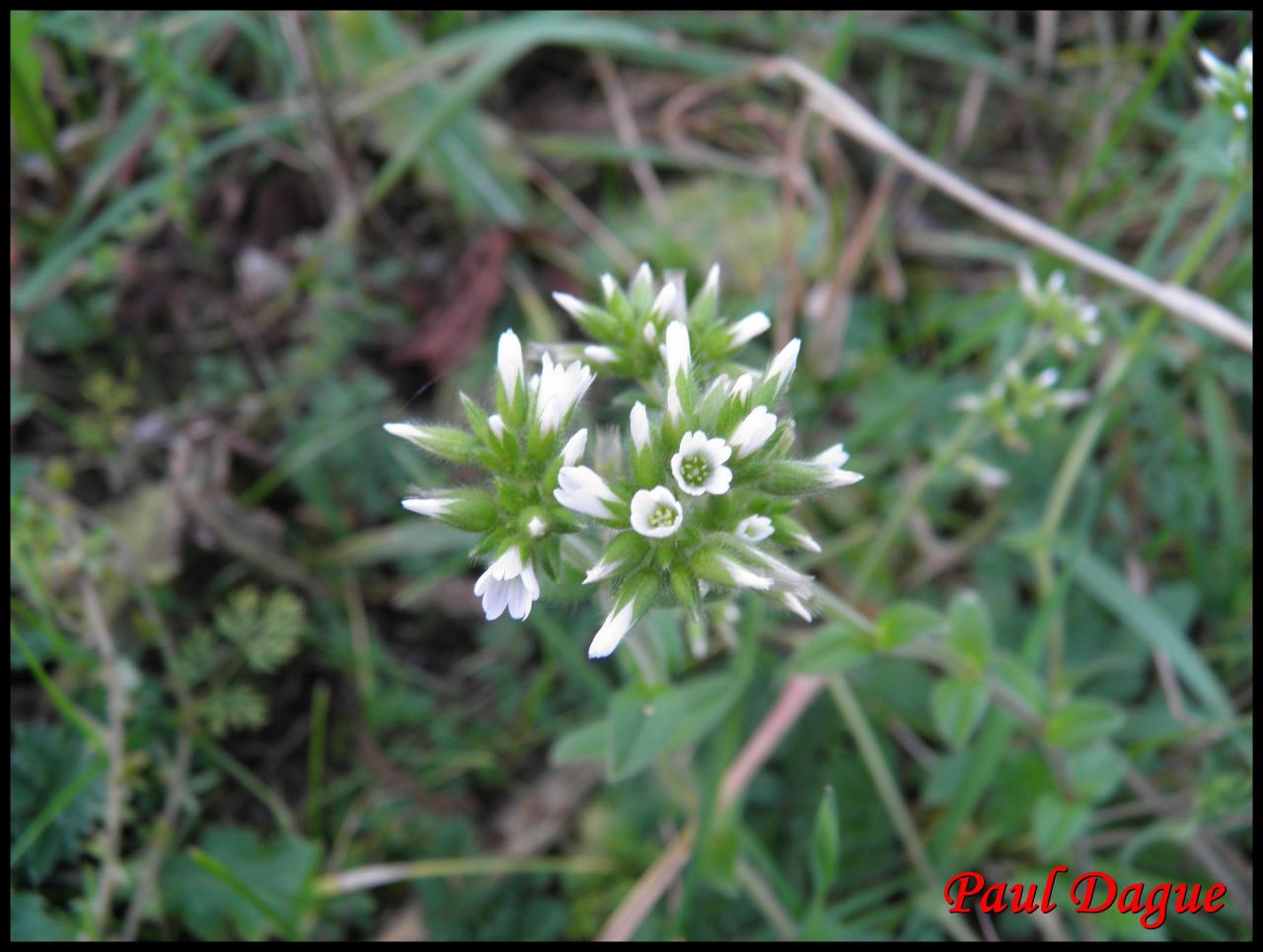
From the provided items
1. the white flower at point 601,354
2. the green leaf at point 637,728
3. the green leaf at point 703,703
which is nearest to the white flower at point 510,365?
the white flower at point 601,354

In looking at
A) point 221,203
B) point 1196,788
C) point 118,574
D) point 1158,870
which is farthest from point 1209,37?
point 118,574

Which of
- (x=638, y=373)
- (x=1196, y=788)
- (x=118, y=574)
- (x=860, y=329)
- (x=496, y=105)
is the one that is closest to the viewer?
(x=638, y=373)

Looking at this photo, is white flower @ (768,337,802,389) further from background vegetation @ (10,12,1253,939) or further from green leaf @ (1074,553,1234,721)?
green leaf @ (1074,553,1234,721)

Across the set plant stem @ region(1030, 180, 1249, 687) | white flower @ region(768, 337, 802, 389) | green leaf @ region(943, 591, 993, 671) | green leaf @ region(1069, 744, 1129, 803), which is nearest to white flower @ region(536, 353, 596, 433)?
white flower @ region(768, 337, 802, 389)

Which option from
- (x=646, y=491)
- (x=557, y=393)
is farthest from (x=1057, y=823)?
(x=557, y=393)

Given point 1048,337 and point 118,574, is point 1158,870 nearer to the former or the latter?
point 1048,337
